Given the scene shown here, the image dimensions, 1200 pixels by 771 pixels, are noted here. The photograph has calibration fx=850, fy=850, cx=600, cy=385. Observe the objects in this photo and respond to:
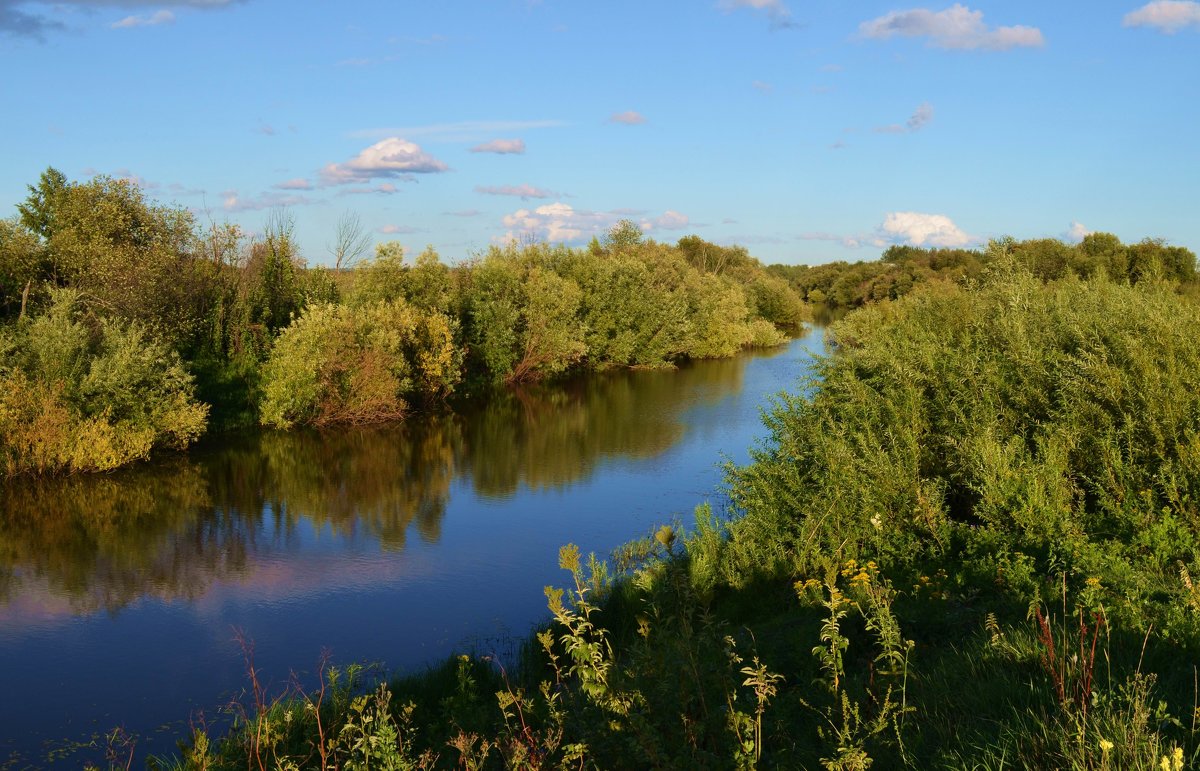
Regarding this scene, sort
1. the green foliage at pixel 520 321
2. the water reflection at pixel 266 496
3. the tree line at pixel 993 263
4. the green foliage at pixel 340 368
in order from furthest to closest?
the green foliage at pixel 520 321
the tree line at pixel 993 263
the green foliage at pixel 340 368
the water reflection at pixel 266 496

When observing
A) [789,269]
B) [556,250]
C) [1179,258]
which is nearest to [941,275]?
[1179,258]

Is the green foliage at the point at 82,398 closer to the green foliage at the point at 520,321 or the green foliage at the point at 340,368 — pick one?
the green foliage at the point at 340,368

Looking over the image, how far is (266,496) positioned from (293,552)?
150 inches

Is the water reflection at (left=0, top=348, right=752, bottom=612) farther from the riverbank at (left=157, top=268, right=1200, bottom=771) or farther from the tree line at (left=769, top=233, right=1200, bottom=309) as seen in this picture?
the tree line at (left=769, top=233, right=1200, bottom=309)

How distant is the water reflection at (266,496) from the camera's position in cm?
1350

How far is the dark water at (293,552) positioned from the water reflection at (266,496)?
6 cm

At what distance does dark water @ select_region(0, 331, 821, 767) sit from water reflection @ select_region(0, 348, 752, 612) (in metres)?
0.06

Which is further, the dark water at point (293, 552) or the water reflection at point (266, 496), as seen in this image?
the water reflection at point (266, 496)

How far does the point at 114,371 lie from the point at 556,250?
25.3 m

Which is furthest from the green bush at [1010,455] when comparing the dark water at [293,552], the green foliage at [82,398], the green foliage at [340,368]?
the green foliage at [340,368]

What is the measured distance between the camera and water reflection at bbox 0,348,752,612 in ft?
44.3

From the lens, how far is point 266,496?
18.0m

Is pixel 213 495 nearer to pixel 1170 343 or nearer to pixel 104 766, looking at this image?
pixel 104 766

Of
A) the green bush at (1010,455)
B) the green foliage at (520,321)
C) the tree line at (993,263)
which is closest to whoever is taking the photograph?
the green bush at (1010,455)
